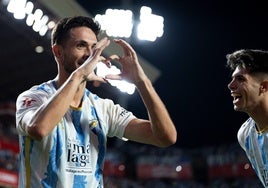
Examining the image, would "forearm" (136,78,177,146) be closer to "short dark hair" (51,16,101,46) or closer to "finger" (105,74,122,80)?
"finger" (105,74,122,80)

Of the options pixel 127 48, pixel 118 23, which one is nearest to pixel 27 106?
pixel 127 48

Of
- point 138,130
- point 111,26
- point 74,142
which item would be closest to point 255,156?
point 138,130

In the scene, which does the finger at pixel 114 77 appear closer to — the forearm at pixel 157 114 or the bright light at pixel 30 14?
the forearm at pixel 157 114

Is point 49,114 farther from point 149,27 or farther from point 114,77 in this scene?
point 149,27

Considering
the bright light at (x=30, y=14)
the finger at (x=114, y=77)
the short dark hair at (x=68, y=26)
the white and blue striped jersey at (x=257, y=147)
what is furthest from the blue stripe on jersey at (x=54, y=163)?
the bright light at (x=30, y=14)

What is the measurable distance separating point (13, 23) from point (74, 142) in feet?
38.5

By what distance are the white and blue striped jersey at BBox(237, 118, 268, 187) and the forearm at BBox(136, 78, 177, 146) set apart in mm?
1190

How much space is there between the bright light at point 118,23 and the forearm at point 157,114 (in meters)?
15.5

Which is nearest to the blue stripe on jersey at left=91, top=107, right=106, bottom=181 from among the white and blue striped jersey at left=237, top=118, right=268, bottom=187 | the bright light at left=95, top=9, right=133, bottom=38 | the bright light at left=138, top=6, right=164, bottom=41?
the white and blue striped jersey at left=237, top=118, right=268, bottom=187

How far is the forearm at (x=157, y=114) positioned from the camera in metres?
3.23

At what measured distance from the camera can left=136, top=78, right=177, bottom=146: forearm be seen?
3227 mm

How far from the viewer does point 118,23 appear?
62.1 ft

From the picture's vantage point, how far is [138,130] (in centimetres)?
343

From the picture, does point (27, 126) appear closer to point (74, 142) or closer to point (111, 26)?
point (74, 142)
